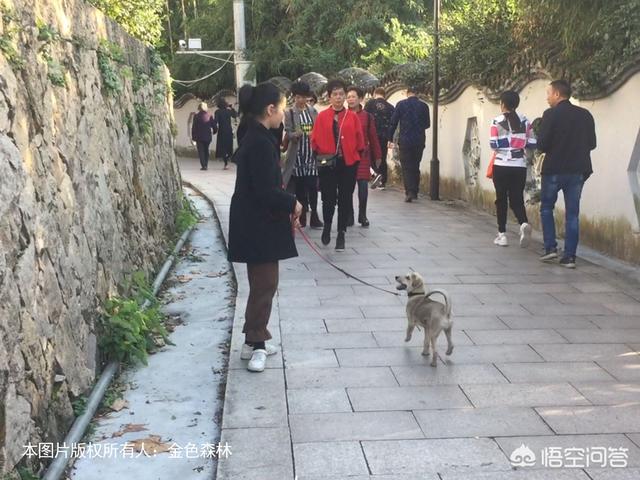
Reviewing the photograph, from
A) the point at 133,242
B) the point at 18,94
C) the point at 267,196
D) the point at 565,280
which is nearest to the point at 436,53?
the point at 565,280

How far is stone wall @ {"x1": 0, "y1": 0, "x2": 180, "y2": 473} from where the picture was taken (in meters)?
3.21

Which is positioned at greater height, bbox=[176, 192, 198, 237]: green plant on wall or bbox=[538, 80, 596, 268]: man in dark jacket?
bbox=[538, 80, 596, 268]: man in dark jacket

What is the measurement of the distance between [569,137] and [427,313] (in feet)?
10.8

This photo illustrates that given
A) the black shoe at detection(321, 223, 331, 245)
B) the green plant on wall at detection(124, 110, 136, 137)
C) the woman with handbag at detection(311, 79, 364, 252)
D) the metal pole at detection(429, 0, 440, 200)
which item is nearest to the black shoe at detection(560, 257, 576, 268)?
the woman with handbag at detection(311, 79, 364, 252)

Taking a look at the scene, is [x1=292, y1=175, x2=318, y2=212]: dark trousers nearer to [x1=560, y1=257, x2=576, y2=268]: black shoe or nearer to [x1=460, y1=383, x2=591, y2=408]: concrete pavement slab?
[x1=560, y1=257, x2=576, y2=268]: black shoe

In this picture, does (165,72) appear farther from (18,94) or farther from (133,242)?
(18,94)

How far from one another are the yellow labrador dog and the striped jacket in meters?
3.59

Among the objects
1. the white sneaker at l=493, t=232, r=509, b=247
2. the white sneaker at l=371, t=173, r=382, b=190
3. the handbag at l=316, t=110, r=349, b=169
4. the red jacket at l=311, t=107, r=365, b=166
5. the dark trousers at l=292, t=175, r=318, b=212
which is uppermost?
the red jacket at l=311, t=107, r=365, b=166

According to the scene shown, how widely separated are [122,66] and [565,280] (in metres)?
4.50

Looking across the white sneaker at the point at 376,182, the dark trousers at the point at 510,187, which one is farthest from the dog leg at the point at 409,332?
the white sneaker at the point at 376,182

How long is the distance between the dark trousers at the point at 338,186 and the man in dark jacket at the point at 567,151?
2.11 metres

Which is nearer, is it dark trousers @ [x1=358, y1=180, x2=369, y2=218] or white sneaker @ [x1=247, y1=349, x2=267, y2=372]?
white sneaker @ [x1=247, y1=349, x2=267, y2=372]

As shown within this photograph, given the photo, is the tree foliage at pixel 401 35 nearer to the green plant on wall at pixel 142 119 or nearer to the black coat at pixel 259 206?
the green plant on wall at pixel 142 119

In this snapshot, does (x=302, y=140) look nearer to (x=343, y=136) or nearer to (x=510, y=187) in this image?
(x=343, y=136)
